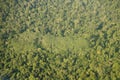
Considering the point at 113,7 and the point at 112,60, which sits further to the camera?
the point at 113,7

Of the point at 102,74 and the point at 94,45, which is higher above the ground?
the point at 94,45

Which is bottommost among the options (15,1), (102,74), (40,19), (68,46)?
(102,74)

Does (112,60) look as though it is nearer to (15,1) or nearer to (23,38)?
(23,38)

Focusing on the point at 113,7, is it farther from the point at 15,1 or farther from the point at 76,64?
the point at 15,1

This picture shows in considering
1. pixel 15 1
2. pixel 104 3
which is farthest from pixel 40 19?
pixel 104 3

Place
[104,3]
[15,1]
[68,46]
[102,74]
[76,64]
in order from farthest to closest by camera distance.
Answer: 1. [15,1]
2. [104,3]
3. [68,46]
4. [76,64]
5. [102,74]

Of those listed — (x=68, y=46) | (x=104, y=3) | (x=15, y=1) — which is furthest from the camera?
(x=15, y=1)
